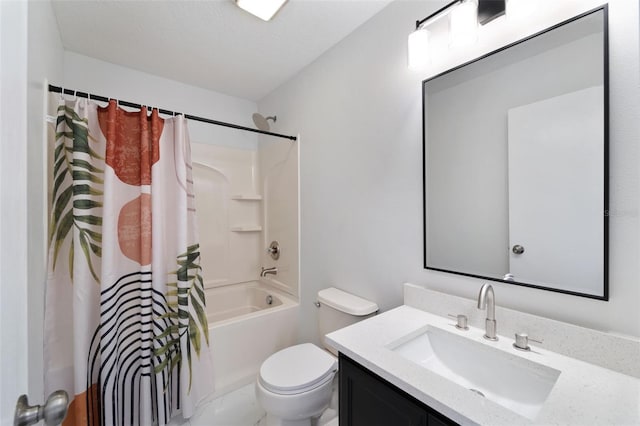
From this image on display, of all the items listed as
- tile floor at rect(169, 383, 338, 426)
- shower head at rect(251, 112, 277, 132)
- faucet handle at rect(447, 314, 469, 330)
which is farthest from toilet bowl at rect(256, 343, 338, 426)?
shower head at rect(251, 112, 277, 132)

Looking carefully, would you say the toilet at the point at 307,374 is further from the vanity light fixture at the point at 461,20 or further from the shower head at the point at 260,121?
the shower head at the point at 260,121

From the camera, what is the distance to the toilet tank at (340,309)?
59.2 inches

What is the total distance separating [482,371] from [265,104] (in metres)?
2.67

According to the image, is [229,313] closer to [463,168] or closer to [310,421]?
[310,421]

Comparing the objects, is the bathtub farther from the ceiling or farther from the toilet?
the ceiling

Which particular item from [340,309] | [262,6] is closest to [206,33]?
[262,6]

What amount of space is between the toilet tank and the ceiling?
172cm

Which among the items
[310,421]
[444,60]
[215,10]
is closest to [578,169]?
[444,60]

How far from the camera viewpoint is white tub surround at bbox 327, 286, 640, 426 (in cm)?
63

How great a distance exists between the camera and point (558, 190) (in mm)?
945

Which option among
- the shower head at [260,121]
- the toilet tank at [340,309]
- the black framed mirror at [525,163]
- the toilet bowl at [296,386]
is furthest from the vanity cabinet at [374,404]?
the shower head at [260,121]

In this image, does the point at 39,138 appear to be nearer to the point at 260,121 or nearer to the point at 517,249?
the point at 260,121

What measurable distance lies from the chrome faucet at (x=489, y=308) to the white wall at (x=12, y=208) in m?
1.23

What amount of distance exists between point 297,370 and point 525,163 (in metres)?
1.46
